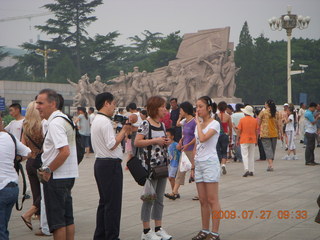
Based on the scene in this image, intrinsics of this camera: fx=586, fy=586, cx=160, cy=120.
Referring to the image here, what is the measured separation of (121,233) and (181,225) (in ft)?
2.73

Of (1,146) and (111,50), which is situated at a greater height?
(111,50)

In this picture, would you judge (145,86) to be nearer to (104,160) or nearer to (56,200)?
(104,160)

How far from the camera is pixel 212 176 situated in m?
6.46

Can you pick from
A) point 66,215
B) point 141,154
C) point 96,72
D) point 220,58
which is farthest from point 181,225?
point 96,72

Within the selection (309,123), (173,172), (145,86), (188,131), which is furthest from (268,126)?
(145,86)

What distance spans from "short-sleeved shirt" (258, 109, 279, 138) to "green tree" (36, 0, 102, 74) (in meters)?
61.4

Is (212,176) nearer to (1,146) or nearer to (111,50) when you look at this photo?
(1,146)

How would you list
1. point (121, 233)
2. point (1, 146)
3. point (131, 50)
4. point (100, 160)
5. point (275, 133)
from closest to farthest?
point (1, 146)
point (100, 160)
point (121, 233)
point (275, 133)
point (131, 50)

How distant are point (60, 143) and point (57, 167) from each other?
0.22m

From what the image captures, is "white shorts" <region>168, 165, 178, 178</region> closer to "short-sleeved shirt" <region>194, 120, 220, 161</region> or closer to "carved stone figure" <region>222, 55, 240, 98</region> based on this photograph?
"short-sleeved shirt" <region>194, 120, 220, 161</region>

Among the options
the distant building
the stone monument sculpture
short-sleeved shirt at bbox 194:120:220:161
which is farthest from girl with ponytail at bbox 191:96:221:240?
the distant building

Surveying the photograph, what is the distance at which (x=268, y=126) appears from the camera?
14.0 metres

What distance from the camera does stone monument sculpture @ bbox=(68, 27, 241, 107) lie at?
46.1 m

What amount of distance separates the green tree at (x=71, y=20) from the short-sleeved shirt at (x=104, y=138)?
2689 inches
